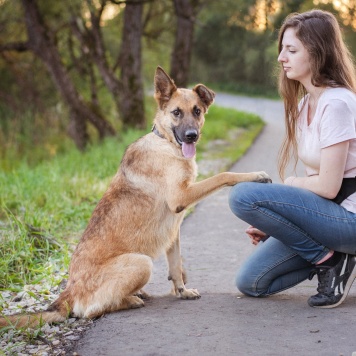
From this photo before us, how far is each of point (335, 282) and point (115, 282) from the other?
1507mm

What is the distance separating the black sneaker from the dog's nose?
4.41 ft

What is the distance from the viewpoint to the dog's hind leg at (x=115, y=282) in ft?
13.7

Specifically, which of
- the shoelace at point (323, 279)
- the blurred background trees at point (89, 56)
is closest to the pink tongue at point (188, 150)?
the shoelace at point (323, 279)

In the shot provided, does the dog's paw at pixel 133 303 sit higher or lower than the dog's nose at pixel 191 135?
lower

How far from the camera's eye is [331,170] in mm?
3965

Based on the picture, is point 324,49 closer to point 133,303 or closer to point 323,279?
point 323,279

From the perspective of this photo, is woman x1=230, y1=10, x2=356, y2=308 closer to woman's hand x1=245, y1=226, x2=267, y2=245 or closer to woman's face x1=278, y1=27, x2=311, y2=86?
woman's face x1=278, y1=27, x2=311, y2=86

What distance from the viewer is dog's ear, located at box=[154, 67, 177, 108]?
15.9ft

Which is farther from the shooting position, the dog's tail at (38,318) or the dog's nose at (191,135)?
the dog's nose at (191,135)

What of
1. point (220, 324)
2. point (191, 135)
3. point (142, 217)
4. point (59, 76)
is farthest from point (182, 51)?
point (220, 324)

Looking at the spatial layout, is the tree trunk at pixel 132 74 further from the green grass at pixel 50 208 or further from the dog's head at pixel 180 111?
the dog's head at pixel 180 111

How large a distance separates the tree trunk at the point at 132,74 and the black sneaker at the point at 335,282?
1032cm

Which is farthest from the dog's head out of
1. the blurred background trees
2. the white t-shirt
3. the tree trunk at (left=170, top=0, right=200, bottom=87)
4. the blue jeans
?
the tree trunk at (left=170, top=0, right=200, bottom=87)

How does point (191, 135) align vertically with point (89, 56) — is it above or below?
above
